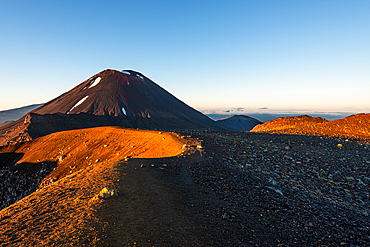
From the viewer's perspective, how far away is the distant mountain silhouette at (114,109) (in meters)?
61.1

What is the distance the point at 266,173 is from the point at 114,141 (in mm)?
20009

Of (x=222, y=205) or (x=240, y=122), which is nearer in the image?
(x=222, y=205)

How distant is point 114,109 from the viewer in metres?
87.3

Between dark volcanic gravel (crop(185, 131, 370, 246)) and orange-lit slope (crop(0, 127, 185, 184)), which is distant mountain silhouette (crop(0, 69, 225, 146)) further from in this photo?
dark volcanic gravel (crop(185, 131, 370, 246))

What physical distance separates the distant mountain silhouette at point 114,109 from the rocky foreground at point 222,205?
5788 cm

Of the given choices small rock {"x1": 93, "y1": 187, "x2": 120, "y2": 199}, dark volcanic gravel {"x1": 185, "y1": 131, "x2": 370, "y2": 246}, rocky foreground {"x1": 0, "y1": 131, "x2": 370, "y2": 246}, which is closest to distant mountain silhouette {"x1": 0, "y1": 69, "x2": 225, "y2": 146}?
rocky foreground {"x1": 0, "y1": 131, "x2": 370, "y2": 246}

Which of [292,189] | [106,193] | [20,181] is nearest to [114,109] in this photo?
[20,181]

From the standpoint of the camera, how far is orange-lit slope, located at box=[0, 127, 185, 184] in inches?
661

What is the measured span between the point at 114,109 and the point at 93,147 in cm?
6620

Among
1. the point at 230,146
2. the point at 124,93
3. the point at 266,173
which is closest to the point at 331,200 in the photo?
the point at 266,173

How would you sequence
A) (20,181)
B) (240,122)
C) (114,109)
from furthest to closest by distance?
1. (240,122)
2. (114,109)
3. (20,181)

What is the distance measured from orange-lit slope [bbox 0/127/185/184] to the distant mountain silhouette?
24933mm

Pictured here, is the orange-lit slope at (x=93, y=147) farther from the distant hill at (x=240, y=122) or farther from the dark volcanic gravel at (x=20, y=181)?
the distant hill at (x=240, y=122)

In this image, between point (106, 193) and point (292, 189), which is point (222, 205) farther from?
point (292, 189)
